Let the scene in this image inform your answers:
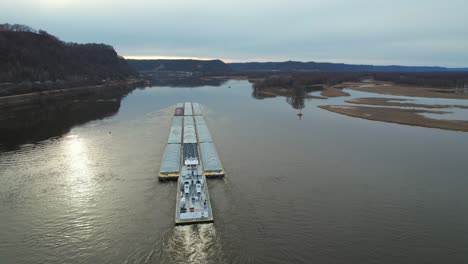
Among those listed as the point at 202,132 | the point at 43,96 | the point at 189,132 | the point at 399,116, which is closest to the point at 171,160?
the point at 189,132

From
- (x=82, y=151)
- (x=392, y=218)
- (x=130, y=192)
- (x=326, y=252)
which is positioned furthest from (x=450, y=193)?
(x=82, y=151)

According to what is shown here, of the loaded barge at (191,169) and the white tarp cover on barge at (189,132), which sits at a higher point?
the white tarp cover on barge at (189,132)

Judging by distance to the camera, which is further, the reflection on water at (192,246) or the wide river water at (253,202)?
the wide river water at (253,202)

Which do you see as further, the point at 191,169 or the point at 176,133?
the point at 176,133

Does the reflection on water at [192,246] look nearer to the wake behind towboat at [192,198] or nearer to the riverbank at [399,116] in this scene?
the wake behind towboat at [192,198]

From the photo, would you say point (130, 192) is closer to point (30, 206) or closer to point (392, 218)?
point (30, 206)

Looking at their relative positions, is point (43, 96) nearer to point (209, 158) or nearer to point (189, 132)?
point (189, 132)

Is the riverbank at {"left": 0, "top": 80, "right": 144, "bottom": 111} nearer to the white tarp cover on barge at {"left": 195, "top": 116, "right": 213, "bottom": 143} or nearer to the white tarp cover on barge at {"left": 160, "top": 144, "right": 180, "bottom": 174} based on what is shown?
the white tarp cover on barge at {"left": 195, "top": 116, "right": 213, "bottom": 143}

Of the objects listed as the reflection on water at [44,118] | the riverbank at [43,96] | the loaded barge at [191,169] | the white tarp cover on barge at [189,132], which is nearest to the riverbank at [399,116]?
the white tarp cover on barge at [189,132]
